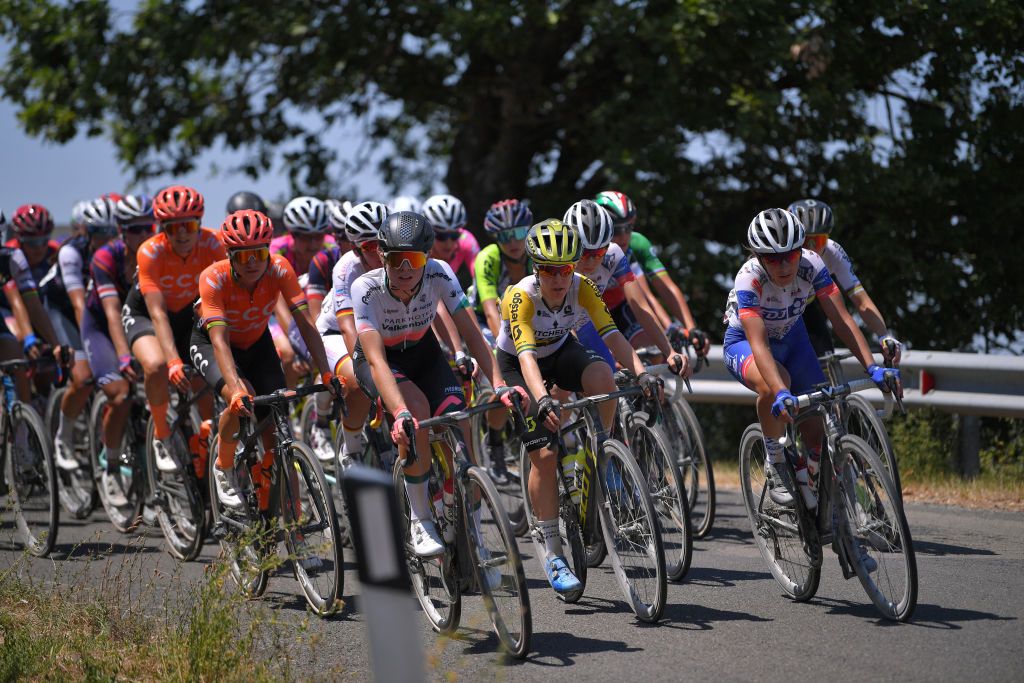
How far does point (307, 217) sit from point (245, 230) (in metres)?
2.71

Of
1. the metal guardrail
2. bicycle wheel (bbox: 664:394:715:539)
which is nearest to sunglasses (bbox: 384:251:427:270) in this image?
bicycle wheel (bbox: 664:394:715:539)

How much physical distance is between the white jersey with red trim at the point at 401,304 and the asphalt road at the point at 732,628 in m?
1.55

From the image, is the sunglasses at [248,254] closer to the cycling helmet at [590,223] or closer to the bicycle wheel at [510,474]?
the cycling helmet at [590,223]

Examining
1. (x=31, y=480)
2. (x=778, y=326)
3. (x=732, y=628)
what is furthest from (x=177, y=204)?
(x=732, y=628)

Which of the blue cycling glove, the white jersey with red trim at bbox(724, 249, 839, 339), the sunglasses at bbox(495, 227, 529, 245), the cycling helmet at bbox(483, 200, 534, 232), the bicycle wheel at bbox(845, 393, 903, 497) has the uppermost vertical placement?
the cycling helmet at bbox(483, 200, 534, 232)

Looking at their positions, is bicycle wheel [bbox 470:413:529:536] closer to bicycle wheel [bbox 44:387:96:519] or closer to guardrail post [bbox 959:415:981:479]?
bicycle wheel [bbox 44:387:96:519]

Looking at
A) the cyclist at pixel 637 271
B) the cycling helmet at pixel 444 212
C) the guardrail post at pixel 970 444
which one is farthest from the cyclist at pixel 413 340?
the guardrail post at pixel 970 444


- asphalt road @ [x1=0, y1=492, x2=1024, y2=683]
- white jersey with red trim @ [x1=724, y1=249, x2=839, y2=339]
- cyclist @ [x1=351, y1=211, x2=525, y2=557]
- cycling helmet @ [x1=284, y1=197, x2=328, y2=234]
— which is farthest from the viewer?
cycling helmet @ [x1=284, y1=197, x2=328, y2=234]

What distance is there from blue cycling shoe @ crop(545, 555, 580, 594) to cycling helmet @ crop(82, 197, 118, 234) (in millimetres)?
5870

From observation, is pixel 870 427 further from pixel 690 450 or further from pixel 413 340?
pixel 413 340

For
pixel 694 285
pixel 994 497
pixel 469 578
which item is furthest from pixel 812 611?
pixel 694 285

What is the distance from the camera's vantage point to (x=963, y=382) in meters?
10.1

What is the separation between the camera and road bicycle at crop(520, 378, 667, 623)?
21.6 feet

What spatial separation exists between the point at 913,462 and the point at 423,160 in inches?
525
